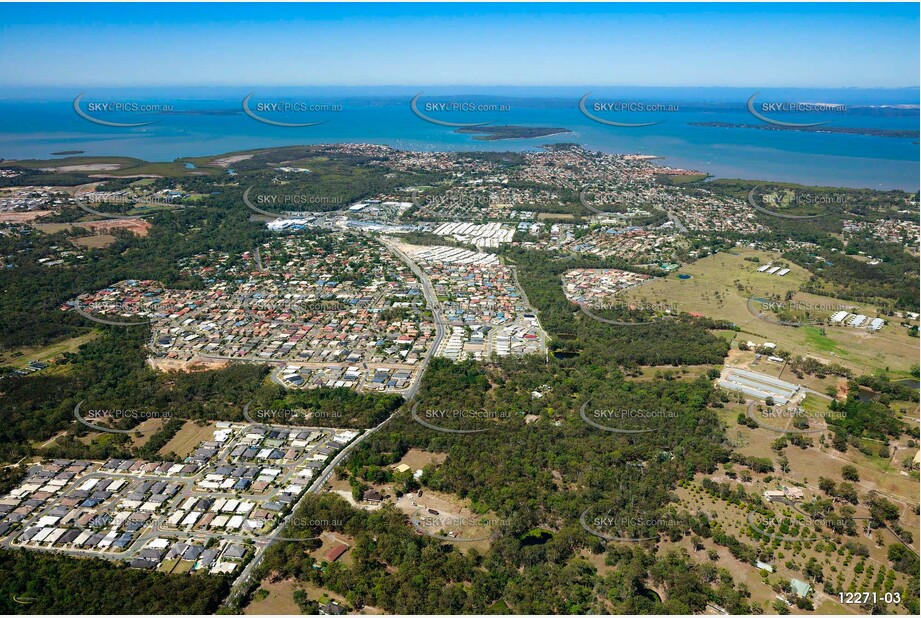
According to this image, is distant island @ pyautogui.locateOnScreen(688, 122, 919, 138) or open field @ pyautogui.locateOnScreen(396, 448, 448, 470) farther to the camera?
distant island @ pyautogui.locateOnScreen(688, 122, 919, 138)

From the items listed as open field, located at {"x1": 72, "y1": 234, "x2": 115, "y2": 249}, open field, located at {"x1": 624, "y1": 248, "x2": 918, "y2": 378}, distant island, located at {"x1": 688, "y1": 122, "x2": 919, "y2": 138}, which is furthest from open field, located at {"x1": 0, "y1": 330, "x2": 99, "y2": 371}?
distant island, located at {"x1": 688, "y1": 122, "x2": 919, "y2": 138}

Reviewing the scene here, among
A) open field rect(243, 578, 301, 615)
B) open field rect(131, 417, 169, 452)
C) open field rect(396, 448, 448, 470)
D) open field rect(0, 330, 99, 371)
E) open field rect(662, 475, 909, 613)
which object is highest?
open field rect(0, 330, 99, 371)

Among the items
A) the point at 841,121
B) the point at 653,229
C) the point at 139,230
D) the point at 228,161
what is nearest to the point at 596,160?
the point at 653,229

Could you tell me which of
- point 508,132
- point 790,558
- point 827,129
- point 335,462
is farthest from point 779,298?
point 827,129

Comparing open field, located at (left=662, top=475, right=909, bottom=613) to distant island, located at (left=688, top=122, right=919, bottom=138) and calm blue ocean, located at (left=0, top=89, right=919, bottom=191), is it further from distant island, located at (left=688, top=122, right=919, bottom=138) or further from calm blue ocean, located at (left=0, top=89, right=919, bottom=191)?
distant island, located at (left=688, top=122, right=919, bottom=138)

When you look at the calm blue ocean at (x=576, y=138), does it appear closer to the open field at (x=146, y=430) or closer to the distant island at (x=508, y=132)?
the distant island at (x=508, y=132)

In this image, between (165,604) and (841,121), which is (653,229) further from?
(841,121)

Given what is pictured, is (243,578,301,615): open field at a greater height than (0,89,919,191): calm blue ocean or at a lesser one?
lesser
